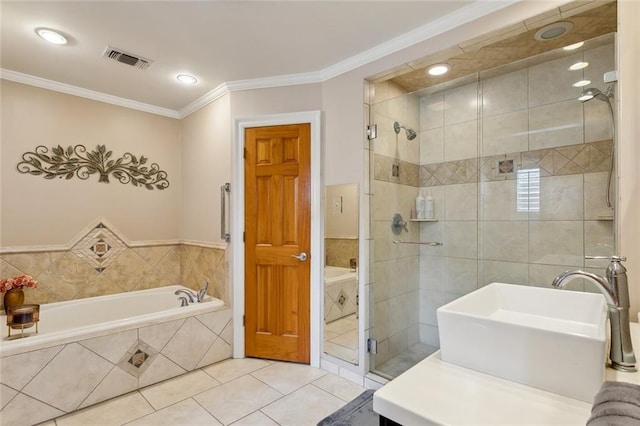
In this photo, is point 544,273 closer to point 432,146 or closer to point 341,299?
point 432,146

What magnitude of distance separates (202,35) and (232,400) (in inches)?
99.2

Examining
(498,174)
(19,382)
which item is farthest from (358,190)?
(19,382)

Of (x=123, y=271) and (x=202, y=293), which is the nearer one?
(x=202, y=293)

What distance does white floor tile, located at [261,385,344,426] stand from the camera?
195 centimetres

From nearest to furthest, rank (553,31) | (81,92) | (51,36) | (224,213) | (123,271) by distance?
1. (553,31)
2. (51,36)
3. (224,213)
4. (81,92)
5. (123,271)

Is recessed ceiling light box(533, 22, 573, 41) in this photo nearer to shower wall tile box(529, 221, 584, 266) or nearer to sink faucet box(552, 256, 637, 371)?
shower wall tile box(529, 221, 584, 266)

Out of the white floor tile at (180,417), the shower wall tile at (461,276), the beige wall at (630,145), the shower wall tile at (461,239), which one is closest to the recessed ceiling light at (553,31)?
the beige wall at (630,145)

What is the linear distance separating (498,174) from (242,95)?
7.57ft

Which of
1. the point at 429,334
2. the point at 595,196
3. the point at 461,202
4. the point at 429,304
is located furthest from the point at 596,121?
the point at 429,334

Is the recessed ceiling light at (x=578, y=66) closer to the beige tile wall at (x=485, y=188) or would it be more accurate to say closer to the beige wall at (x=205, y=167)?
the beige tile wall at (x=485, y=188)

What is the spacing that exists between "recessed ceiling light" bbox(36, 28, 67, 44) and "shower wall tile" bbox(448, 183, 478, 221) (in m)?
3.10

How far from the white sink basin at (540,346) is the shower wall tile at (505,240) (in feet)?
3.95

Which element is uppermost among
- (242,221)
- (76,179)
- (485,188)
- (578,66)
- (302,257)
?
(578,66)

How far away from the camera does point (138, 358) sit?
232 cm
